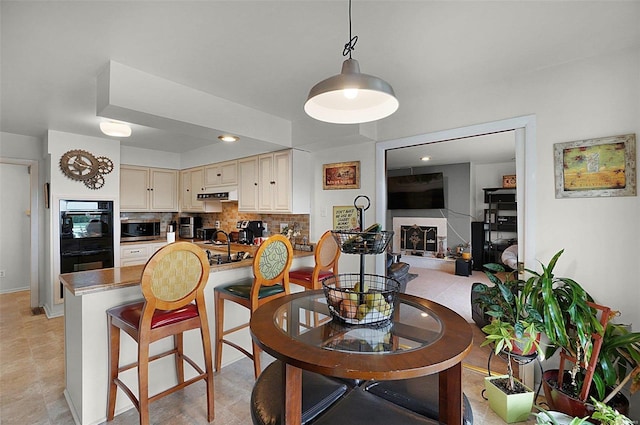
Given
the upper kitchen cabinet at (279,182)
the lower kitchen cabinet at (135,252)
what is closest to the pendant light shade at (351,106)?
the upper kitchen cabinet at (279,182)

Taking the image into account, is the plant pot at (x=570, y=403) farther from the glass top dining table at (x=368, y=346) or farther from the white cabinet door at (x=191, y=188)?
the white cabinet door at (x=191, y=188)

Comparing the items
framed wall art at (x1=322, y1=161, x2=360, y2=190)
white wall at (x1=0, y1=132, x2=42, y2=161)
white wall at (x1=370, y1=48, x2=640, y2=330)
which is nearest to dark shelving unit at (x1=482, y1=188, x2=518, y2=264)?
white wall at (x1=370, y1=48, x2=640, y2=330)

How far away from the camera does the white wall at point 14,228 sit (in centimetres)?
465

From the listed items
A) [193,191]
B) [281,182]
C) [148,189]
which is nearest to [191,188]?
[193,191]

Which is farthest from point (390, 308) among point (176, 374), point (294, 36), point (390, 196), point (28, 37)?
point (28, 37)

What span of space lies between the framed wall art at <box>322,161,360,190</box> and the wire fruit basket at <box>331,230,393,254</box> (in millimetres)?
2048

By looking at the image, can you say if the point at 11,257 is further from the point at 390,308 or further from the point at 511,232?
the point at 511,232

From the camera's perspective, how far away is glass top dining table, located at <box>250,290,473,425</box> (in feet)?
2.67

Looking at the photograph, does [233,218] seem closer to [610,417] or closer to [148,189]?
[148,189]

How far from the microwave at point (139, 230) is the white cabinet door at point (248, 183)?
1.97 metres

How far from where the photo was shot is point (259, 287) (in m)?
2.17

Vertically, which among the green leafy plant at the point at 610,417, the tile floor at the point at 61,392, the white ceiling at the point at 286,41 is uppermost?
the white ceiling at the point at 286,41

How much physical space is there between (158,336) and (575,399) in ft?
8.10

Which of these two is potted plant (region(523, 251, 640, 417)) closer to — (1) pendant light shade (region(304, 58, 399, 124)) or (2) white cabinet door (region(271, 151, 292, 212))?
(1) pendant light shade (region(304, 58, 399, 124))
